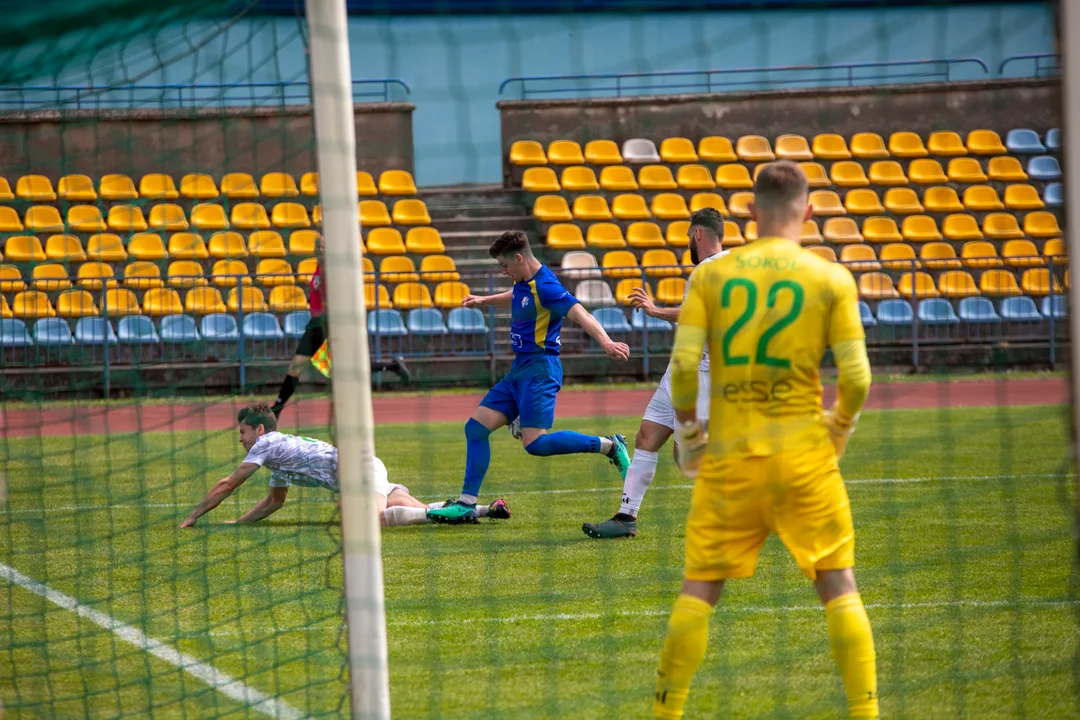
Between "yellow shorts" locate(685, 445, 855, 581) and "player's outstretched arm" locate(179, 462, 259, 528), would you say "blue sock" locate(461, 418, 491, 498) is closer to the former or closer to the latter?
"player's outstretched arm" locate(179, 462, 259, 528)

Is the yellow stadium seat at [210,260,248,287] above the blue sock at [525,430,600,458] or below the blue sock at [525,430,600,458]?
above

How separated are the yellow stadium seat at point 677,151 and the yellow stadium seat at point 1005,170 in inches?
206

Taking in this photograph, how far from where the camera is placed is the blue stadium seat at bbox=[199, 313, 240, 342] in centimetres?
1689

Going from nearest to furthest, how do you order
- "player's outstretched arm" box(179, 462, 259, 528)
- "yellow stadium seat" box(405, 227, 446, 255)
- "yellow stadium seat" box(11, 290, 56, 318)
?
"player's outstretched arm" box(179, 462, 259, 528) → "yellow stadium seat" box(11, 290, 56, 318) → "yellow stadium seat" box(405, 227, 446, 255)

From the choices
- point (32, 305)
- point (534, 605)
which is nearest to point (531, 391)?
point (534, 605)

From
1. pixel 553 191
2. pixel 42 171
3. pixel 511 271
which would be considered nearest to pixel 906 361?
pixel 553 191

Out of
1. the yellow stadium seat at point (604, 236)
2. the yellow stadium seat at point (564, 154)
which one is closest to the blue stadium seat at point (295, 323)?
the yellow stadium seat at point (604, 236)

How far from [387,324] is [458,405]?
7.61 feet

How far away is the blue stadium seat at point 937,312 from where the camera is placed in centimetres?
1841

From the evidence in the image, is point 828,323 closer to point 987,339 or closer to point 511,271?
point 511,271

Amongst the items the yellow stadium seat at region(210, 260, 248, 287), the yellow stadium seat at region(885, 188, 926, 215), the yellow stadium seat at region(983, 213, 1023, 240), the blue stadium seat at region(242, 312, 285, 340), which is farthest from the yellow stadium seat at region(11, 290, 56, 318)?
the yellow stadium seat at region(983, 213, 1023, 240)

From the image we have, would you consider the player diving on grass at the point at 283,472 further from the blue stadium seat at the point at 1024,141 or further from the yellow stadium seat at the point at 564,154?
the blue stadium seat at the point at 1024,141

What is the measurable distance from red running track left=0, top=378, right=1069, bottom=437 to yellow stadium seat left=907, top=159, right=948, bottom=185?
5120mm

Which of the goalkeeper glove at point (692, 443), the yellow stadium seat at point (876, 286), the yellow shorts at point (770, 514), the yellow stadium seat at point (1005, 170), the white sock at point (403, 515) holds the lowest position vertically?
the white sock at point (403, 515)
